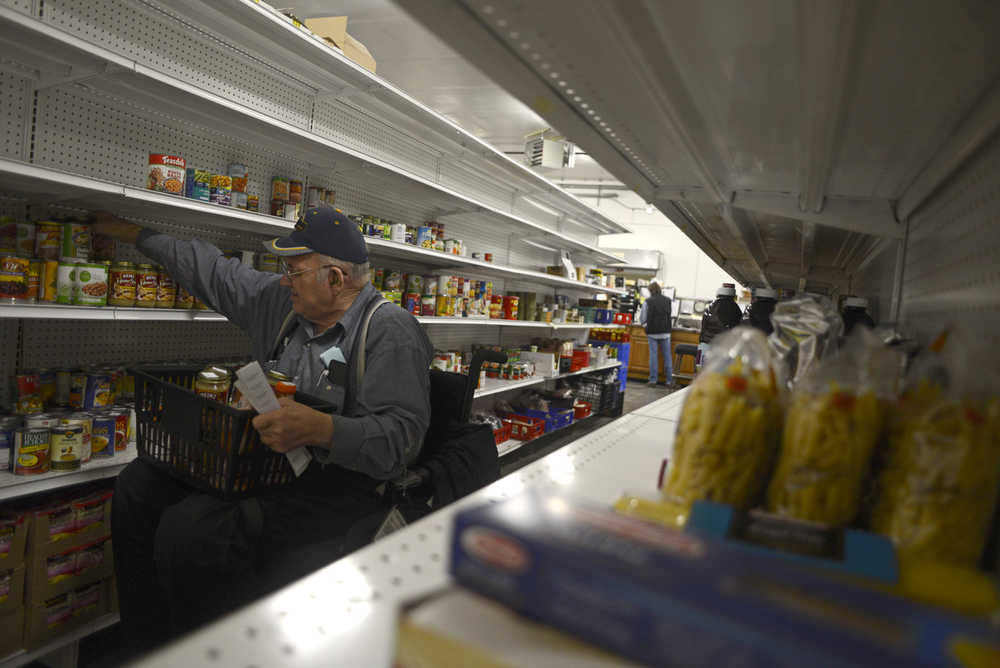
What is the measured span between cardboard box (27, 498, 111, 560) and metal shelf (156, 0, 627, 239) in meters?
2.07

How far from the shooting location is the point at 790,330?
115 cm

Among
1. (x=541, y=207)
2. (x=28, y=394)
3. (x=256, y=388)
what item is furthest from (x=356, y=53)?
(x=541, y=207)

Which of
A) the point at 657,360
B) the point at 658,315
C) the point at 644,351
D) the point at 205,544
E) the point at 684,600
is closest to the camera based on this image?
the point at 684,600

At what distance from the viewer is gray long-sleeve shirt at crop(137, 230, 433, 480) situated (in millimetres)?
1869

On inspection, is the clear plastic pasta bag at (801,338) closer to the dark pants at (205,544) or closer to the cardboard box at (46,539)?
the dark pants at (205,544)

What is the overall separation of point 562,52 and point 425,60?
597cm

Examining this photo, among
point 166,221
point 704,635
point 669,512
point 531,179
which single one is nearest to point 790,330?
point 669,512

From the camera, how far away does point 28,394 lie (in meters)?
2.26

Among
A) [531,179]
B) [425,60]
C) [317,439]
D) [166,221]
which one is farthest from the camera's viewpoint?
[425,60]

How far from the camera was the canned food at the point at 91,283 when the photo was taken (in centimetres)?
213

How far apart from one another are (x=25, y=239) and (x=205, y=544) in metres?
1.35

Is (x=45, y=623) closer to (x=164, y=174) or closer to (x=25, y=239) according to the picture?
(x=25, y=239)

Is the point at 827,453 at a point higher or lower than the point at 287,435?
higher

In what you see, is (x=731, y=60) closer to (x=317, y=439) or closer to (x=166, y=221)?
(x=317, y=439)
